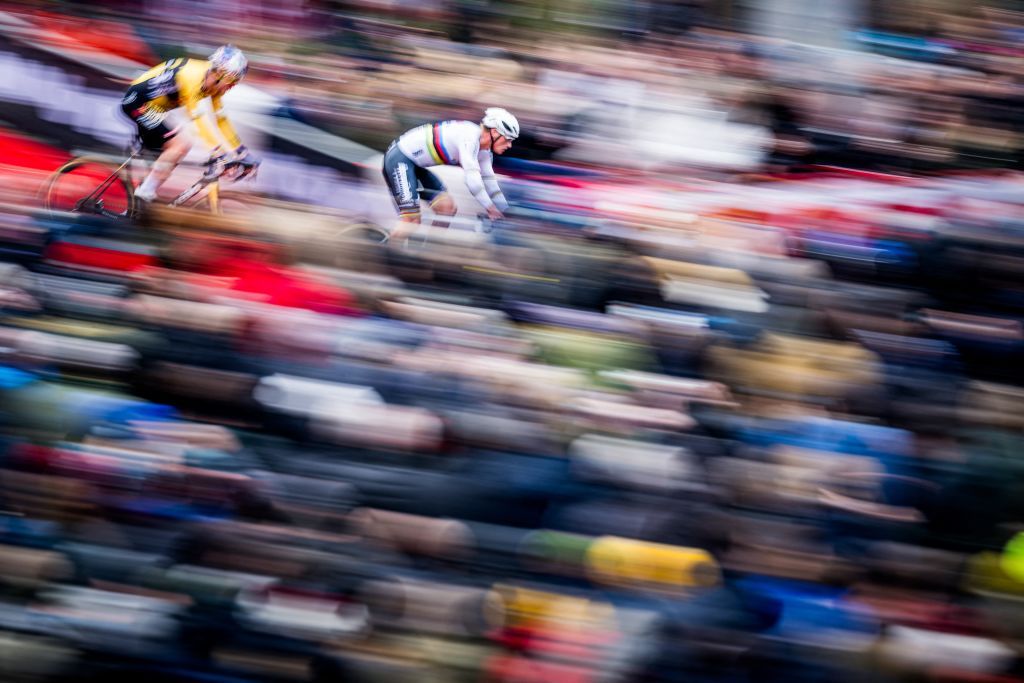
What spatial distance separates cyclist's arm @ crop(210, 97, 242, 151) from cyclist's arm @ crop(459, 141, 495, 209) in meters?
1.03

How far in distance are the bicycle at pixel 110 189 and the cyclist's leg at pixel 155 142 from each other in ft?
0.20

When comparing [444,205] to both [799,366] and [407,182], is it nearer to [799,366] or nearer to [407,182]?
[407,182]

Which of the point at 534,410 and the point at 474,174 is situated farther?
the point at 474,174

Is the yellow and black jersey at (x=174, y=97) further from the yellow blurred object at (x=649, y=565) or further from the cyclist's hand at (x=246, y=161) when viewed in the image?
the yellow blurred object at (x=649, y=565)

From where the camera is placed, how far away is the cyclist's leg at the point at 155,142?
5.27m

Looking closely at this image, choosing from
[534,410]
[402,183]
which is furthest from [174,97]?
[534,410]

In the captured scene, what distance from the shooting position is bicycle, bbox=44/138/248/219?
5.17 metres

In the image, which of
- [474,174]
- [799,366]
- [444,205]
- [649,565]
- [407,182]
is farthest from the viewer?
[407,182]

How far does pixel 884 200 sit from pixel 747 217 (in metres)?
0.60

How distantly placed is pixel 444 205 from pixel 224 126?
1058mm

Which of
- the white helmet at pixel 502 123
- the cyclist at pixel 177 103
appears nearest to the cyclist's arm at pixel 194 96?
the cyclist at pixel 177 103

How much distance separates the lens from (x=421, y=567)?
299 cm

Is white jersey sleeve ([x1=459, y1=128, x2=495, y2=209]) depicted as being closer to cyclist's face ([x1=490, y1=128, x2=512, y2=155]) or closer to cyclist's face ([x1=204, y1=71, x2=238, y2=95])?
cyclist's face ([x1=490, y1=128, x2=512, y2=155])

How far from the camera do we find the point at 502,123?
528 centimetres
